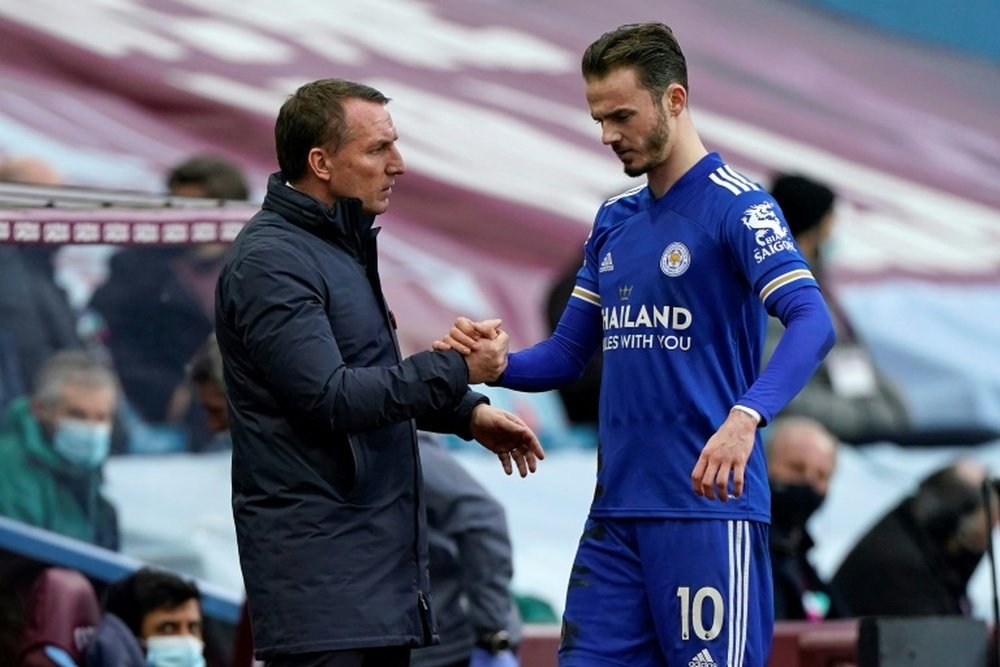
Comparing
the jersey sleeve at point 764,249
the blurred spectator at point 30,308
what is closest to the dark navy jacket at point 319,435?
the jersey sleeve at point 764,249

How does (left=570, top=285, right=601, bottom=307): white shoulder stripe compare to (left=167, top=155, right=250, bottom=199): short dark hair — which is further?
(left=167, top=155, right=250, bottom=199): short dark hair

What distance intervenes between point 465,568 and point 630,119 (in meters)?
2.06

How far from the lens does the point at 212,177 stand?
7566mm

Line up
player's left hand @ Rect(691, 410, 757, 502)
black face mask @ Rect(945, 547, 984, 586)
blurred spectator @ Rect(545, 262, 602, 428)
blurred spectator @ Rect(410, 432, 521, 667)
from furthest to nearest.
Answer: blurred spectator @ Rect(545, 262, 602, 428)
black face mask @ Rect(945, 547, 984, 586)
blurred spectator @ Rect(410, 432, 521, 667)
player's left hand @ Rect(691, 410, 757, 502)

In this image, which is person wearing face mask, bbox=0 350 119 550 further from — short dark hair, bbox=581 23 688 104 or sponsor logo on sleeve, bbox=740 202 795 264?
sponsor logo on sleeve, bbox=740 202 795 264

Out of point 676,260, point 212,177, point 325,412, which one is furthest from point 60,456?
point 676,260

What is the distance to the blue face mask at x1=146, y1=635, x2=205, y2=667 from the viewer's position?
6246mm

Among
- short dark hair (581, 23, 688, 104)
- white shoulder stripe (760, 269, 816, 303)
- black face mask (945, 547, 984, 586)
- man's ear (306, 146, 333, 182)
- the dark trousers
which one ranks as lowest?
black face mask (945, 547, 984, 586)

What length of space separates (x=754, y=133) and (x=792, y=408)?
2.38m

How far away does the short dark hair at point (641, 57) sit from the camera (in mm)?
4461

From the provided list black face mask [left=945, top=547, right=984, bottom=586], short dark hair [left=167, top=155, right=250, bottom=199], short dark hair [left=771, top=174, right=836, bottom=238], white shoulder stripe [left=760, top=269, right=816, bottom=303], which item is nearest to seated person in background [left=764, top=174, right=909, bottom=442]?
short dark hair [left=771, top=174, right=836, bottom=238]

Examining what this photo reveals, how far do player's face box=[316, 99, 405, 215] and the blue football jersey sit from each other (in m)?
0.61

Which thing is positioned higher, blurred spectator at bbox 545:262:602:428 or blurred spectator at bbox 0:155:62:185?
blurred spectator at bbox 0:155:62:185

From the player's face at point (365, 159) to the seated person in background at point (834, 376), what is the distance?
3.28 m
